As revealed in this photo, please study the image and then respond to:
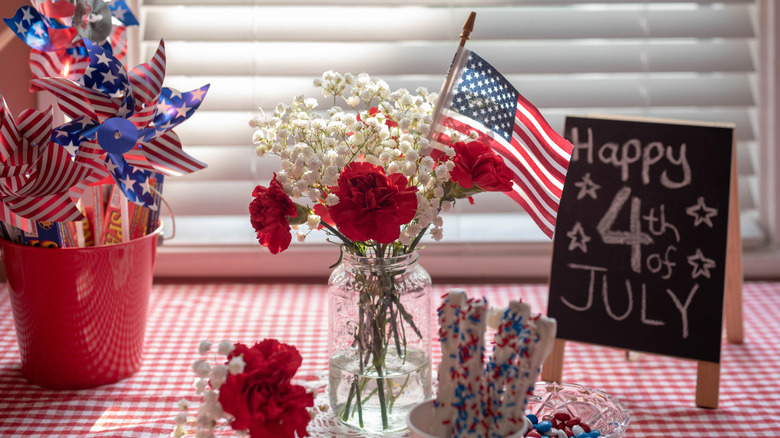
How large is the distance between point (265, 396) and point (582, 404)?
445 mm

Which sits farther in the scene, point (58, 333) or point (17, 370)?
point (17, 370)

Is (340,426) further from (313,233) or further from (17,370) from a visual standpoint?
(313,233)

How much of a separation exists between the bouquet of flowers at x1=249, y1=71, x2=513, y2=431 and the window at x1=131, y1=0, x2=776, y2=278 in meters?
0.67

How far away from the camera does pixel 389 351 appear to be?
1090 mm

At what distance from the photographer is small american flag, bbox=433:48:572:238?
42.1 inches

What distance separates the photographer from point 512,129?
1103 mm

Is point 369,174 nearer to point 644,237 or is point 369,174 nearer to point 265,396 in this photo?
point 265,396

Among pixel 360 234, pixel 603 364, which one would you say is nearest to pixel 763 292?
pixel 603 364

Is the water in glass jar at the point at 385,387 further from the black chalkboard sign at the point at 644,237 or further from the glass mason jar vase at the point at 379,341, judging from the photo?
the black chalkboard sign at the point at 644,237

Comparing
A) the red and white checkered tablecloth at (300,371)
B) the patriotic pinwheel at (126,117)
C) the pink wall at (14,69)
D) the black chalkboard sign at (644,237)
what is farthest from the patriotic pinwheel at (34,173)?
the black chalkboard sign at (644,237)

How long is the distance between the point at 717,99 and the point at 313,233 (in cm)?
91

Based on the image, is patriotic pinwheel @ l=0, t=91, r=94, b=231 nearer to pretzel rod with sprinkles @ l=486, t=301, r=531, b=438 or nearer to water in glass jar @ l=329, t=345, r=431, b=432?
water in glass jar @ l=329, t=345, r=431, b=432

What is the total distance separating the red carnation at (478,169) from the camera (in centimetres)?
97

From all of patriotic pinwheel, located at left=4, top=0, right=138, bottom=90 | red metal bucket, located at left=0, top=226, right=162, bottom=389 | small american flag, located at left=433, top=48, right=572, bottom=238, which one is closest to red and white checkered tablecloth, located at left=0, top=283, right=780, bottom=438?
red metal bucket, located at left=0, top=226, right=162, bottom=389
